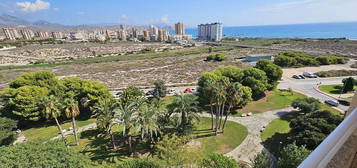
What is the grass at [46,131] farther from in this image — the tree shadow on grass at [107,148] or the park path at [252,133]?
the park path at [252,133]

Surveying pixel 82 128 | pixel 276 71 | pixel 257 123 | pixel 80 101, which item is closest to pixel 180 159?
pixel 257 123

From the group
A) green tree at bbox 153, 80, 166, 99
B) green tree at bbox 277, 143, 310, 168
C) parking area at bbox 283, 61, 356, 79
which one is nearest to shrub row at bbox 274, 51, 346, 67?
parking area at bbox 283, 61, 356, 79

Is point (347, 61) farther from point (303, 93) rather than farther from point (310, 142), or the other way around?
point (310, 142)

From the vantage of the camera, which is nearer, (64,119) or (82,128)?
(82,128)

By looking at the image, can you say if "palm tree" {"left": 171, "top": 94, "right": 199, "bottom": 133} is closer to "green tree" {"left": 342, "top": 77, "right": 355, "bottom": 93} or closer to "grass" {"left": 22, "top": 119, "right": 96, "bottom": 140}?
"grass" {"left": 22, "top": 119, "right": 96, "bottom": 140}

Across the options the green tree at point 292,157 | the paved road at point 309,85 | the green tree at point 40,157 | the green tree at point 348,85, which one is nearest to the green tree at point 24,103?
the green tree at point 40,157

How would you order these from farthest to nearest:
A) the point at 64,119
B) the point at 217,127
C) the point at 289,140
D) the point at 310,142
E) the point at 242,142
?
the point at 64,119 < the point at 217,127 < the point at 242,142 < the point at 289,140 < the point at 310,142

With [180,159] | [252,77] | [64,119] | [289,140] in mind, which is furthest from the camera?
[252,77]

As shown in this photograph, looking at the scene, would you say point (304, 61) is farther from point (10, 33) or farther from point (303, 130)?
point (10, 33)
